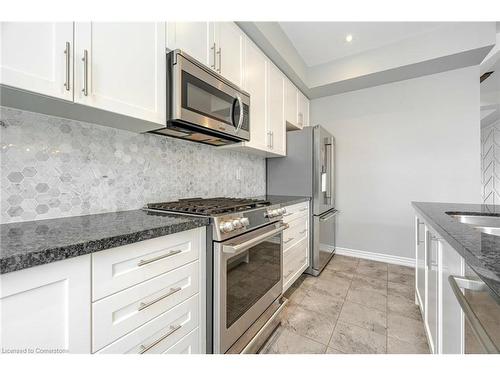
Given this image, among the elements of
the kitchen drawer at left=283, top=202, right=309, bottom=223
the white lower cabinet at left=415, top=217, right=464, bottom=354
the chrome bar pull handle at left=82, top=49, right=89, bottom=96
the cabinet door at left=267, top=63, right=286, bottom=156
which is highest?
the cabinet door at left=267, top=63, right=286, bottom=156

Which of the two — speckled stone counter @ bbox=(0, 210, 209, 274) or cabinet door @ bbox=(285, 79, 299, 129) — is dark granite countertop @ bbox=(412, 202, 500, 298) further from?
cabinet door @ bbox=(285, 79, 299, 129)

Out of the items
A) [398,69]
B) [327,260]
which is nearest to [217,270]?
[327,260]

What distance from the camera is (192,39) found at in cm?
141

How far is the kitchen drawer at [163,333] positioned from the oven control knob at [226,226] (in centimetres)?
35

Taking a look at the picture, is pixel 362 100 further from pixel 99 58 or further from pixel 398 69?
pixel 99 58

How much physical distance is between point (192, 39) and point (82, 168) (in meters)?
1.03

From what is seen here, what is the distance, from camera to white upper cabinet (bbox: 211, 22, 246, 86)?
1599 millimetres

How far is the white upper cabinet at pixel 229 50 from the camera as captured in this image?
62.9 inches

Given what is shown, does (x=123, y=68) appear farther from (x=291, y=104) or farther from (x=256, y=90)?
(x=291, y=104)

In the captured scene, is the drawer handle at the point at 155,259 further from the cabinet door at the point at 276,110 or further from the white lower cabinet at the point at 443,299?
the cabinet door at the point at 276,110

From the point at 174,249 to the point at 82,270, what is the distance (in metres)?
0.36

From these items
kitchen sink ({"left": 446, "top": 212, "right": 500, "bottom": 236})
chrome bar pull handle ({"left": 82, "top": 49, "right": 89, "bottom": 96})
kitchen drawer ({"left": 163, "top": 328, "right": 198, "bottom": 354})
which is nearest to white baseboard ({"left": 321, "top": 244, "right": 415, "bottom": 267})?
kitchen sink ({"left": 446, "top": 212, "right": 500, "bottom": 236})

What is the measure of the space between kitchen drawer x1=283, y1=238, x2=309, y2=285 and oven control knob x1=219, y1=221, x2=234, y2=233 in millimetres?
981

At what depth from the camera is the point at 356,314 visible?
1820mm
